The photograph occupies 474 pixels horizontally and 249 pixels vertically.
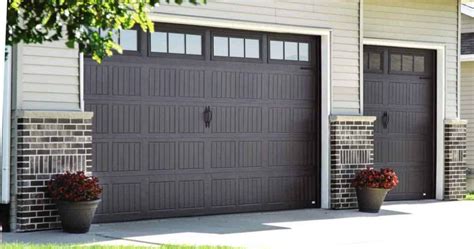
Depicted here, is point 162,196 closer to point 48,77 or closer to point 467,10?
point 48,77

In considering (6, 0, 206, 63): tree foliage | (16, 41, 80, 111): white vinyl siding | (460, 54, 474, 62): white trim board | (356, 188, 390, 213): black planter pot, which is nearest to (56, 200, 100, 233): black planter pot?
(16, 41, 80, 111): white vinyl siding

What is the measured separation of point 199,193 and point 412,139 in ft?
17.4

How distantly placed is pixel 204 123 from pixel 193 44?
1.26 m

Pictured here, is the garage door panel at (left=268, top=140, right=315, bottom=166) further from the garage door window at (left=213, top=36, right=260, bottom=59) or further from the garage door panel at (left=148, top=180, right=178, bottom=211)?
the garage door panel at (left=148, top=180, right=178, bottom=211)

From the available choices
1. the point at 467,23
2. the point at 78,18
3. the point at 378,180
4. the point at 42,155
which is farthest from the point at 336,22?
the point at 467,23

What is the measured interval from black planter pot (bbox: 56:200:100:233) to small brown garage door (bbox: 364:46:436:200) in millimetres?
6756

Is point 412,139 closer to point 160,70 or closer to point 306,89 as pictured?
point 306,89

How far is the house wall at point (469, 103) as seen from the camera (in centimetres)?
2191

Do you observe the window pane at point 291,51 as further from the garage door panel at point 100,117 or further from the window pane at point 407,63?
the garage door panel at point 100,117

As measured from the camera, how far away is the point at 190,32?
13.2 meters

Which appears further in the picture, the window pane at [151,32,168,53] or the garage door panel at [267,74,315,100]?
the garage door panel at [267,74,315,100]

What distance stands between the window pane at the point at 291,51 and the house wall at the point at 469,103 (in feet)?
29.2

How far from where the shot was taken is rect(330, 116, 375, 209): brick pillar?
47.9 feet

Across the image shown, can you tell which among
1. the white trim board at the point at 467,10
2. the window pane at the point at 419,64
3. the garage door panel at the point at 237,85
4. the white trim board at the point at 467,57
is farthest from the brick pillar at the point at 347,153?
the white trim board at the point at 467,10
